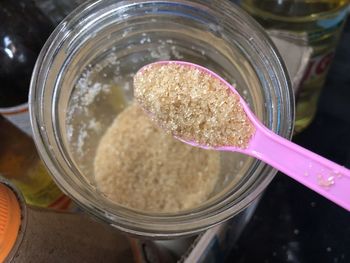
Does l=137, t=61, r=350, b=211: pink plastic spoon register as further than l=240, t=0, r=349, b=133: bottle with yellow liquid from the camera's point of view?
No

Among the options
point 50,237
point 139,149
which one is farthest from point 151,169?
point 50,237

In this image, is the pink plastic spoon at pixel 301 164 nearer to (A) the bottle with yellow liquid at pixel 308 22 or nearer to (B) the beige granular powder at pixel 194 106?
(B) the beige granular powder at pixel 194 106

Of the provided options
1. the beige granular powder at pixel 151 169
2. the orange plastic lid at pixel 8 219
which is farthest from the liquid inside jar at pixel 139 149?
the orange plastic lid at pixel 8 219

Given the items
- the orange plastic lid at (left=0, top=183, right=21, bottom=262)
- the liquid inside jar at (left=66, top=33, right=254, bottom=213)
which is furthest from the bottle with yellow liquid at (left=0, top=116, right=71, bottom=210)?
the orange plastic lid at (left=0, top=183, right=21, bottom=262)

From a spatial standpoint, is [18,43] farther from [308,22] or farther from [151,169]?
[308,22]

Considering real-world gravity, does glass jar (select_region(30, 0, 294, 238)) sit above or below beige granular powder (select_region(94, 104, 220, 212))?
above

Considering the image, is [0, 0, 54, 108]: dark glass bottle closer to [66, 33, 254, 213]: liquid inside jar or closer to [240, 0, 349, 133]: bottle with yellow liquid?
[66, 33, 254, 213]: liquid inside jar

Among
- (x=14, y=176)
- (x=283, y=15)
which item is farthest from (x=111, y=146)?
(x=283, y=15)

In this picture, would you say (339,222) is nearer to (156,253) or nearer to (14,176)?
(156,253)
